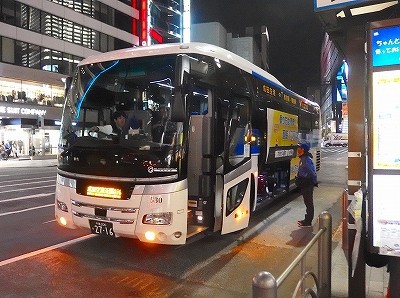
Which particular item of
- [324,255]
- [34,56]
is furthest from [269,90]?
[34,56]

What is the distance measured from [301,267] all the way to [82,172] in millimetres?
4108

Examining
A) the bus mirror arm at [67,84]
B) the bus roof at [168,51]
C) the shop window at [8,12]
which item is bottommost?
the bus mirror arm at [67,84]

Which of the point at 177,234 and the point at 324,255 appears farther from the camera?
the point at 177,234

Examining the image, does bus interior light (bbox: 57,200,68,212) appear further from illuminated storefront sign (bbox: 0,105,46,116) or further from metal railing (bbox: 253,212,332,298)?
illuminated storefront sign (bbox: 0,105,46,116)

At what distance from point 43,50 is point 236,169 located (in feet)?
118

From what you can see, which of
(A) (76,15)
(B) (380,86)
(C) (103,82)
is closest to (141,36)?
(A) (76,15)

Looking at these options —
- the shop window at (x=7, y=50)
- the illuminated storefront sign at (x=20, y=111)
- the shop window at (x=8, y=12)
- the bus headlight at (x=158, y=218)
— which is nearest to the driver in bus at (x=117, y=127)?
the bus headlight at (x=158, y=218)

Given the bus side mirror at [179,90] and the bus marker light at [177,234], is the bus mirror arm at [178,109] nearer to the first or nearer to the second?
the bus side mirror at [179,90]

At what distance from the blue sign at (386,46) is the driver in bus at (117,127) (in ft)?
12.9

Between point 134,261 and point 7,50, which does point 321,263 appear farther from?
point 7,50

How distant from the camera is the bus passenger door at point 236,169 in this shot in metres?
6.80

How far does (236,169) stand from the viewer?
718cm

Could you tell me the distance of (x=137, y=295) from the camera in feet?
16.5

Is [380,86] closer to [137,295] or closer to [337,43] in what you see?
[337,43]
